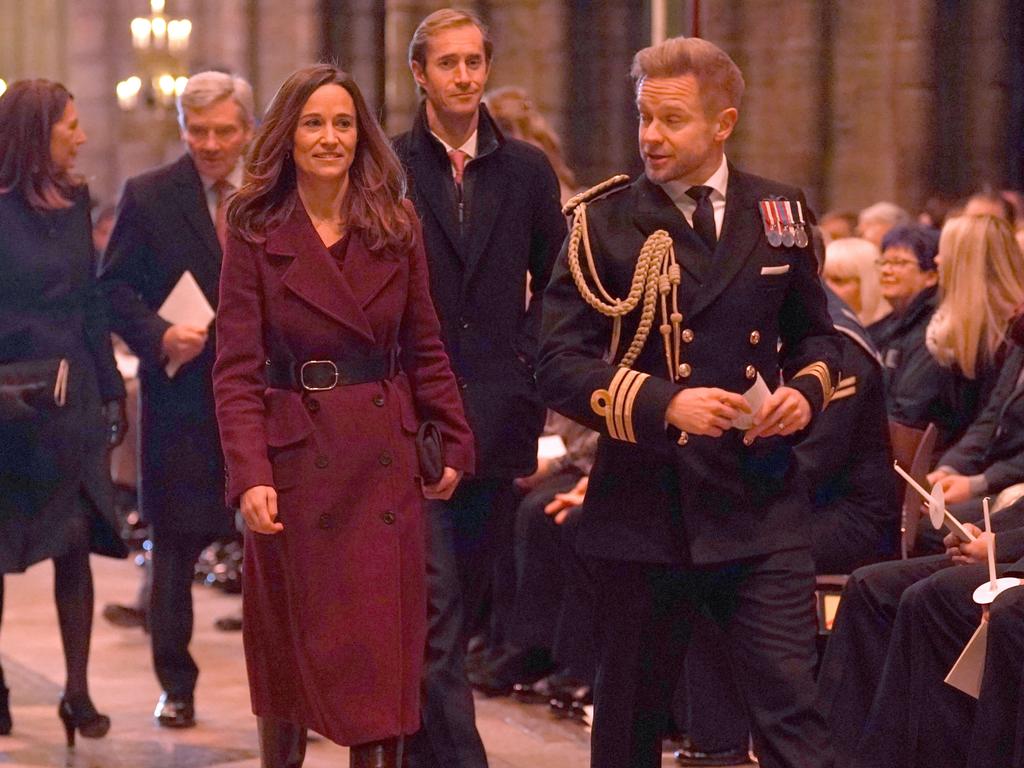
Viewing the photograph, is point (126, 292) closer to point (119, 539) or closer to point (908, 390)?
point (119, 539)

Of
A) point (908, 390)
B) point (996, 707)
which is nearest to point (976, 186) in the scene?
point (908, 390)

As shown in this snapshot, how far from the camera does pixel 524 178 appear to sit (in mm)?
5395

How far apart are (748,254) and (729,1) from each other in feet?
31.4

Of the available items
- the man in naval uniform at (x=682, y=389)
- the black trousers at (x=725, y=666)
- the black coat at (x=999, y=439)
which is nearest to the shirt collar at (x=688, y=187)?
the man in naval uniform at (x=682, y=389)

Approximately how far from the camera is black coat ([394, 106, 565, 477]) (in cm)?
526

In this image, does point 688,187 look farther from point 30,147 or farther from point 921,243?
point 921,243

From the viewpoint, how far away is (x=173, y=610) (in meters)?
6.35

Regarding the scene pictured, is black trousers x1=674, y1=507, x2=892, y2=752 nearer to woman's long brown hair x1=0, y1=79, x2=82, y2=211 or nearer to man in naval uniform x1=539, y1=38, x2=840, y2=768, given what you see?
man in naval uniform x1=539, y1=38, x2=840, y2=768

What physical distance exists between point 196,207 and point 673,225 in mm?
2331

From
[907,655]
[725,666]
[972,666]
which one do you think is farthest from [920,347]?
[972,666]

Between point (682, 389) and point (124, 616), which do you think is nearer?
point (682, 389)

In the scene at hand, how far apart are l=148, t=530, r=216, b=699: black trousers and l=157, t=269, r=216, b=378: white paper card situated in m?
0.55

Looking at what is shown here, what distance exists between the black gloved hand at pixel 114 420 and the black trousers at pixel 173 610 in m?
0.32

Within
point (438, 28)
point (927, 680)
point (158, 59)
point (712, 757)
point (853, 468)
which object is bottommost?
point (712, 757)
